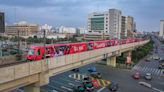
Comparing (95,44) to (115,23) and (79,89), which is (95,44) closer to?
(79,89)

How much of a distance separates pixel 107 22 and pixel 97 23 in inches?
454

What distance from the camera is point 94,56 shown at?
3569cm

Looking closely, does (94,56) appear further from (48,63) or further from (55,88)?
(48,63)

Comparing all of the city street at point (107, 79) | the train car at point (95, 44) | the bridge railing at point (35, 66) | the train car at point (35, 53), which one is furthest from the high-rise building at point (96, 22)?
the train car at point (35, 53)

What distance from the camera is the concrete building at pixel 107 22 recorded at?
14075cm

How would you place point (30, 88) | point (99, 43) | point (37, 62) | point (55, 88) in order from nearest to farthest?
1. point (37, 62)
2. point (30, 88)
3. point (55, 88)
4. point (99, 43)

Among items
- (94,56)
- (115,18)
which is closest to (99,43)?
(94,56)

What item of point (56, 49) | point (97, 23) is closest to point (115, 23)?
point (97, 23)

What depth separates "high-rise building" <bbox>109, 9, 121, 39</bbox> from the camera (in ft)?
462

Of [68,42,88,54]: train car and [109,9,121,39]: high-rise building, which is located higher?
[109,9,121,39]: high-rise building

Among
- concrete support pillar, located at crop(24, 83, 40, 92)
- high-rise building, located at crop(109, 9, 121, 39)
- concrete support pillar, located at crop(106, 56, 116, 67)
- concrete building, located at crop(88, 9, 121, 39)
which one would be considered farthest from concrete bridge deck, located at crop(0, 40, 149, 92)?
high-rise building, located at crop(109, 9, 121, 39)

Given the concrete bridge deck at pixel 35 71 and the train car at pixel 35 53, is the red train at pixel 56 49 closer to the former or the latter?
the train car at pixel 35 53

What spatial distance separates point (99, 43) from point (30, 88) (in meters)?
24.3

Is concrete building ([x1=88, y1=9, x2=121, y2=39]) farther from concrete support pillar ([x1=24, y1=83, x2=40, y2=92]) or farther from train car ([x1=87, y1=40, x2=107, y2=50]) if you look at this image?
concrete support pillar ([x1=24, y1=83, x2=40, y2=92])
